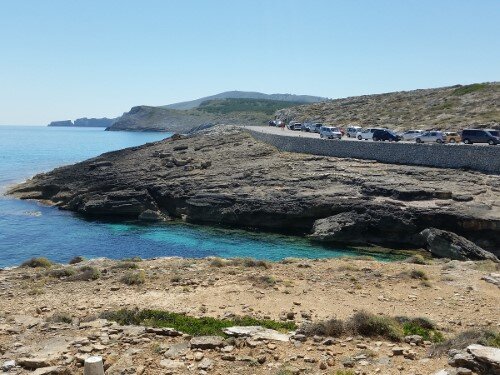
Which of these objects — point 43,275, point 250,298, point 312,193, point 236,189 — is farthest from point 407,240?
point 43,275

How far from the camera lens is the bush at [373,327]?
1395cm

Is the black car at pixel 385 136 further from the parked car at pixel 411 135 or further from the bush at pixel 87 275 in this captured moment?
the bush at pixel 87 275

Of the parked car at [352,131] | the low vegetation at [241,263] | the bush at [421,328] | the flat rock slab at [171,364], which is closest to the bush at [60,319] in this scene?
the flat rock slab at [171,364]

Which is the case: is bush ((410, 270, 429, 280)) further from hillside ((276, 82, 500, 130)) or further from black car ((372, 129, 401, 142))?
hillside ((276, 82, 500, 130))

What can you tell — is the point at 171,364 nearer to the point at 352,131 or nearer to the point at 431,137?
the point at 431,137

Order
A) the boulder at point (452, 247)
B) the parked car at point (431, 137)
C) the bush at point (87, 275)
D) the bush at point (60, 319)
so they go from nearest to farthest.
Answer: the bush at point (60, 319) < the bush at point (87, 275) < the boulder at point (452, 247) < the parked car at point (431, 137)

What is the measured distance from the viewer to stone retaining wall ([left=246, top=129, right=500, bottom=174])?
4594 cm

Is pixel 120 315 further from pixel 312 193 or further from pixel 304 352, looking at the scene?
pixel 312 193

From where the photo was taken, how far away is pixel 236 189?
5422cm

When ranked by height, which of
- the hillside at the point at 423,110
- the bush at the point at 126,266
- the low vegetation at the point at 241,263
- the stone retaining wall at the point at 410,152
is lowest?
the low vegetation at the point at 241,263

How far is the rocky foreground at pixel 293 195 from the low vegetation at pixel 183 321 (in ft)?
82.3

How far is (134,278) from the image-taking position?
830 inches

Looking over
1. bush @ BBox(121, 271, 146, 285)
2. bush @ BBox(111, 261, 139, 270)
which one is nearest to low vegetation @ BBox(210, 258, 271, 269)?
bush @ BBox(111, 261, 139, 270)

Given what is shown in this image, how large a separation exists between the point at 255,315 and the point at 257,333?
9.96 ft
